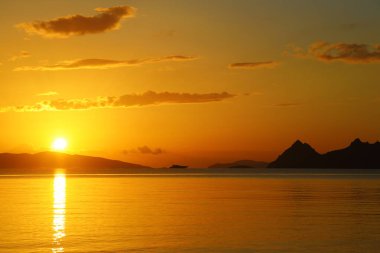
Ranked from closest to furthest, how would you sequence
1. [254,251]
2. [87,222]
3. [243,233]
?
[254,251]
[243,233]
[87,222]

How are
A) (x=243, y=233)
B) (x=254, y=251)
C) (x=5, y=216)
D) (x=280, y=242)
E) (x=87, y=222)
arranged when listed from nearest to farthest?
(x=254, y=251) → (x=280, y=242) → (x=243, y=233) → (x=87, y=222) → (x=5, y=216)

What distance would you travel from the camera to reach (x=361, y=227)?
4050 cm

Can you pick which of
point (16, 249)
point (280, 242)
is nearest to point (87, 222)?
point (16, 249)

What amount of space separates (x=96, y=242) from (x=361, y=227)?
64.4 feet

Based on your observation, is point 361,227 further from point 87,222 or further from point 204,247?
point 87,222

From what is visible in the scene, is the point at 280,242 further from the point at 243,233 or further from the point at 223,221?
the point at 223,221

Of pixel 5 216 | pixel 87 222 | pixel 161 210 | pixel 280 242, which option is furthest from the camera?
pixel 161 210

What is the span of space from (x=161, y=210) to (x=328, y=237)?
2231 cm

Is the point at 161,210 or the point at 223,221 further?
the point at 161,210

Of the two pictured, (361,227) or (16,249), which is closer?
(16,249)

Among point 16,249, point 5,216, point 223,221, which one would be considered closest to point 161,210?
point 223,221

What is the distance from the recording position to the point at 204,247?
32.9m

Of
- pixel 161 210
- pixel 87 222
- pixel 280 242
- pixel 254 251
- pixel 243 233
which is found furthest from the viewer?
pixel 161 210

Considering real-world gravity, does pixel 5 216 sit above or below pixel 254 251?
above
